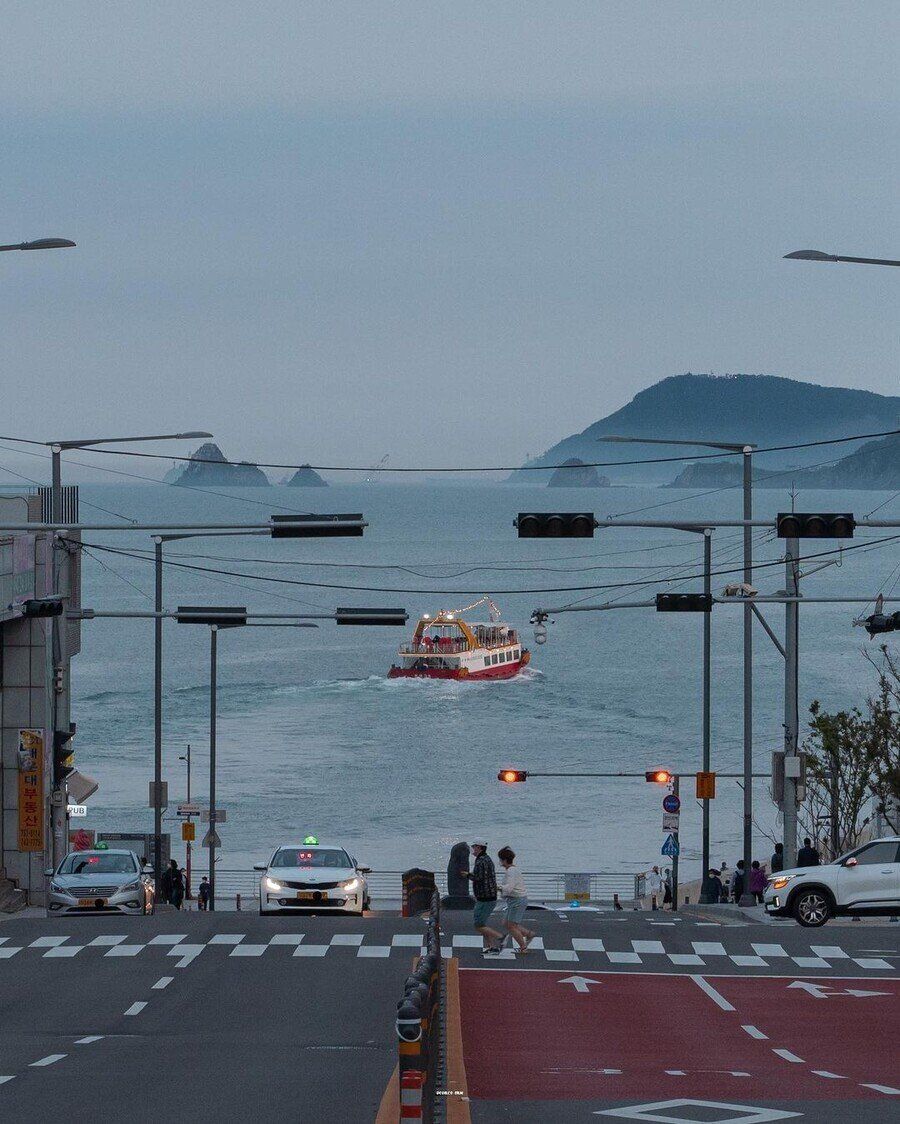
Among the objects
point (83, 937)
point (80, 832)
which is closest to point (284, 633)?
point (80, 832)

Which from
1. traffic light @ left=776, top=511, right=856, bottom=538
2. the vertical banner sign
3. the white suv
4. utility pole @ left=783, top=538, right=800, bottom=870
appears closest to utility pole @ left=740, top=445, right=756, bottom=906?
utility pole @ left=783, top=538, right=800, bottom=870

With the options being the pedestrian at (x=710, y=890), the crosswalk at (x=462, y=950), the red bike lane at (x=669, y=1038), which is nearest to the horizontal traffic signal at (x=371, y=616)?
the crosswalk at (x=462, y=950)

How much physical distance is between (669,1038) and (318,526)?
9.59m

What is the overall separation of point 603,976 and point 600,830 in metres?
56.4

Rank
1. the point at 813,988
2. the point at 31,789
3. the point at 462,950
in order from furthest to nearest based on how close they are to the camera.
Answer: the point at 31,789 → the point at 462,950 → the point at 813,988

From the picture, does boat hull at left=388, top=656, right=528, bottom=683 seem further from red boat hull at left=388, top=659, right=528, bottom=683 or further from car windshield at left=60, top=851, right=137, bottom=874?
car windshield at left=60, top=851, right=137, bottom=874

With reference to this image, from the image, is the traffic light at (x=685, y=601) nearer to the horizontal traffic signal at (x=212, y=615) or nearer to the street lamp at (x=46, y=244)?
the horizontal traffic signal at (x=212, y=615)

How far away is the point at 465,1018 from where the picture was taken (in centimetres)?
1953

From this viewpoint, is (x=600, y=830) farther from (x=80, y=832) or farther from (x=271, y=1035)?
(x=271, y=1035)

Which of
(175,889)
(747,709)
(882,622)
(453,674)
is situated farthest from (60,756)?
(453,674)

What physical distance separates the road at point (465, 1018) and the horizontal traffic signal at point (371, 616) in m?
5.03

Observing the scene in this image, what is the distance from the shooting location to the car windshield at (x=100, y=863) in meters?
32.5

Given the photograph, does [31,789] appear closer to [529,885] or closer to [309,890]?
[309,890]

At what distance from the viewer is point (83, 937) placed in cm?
2645
